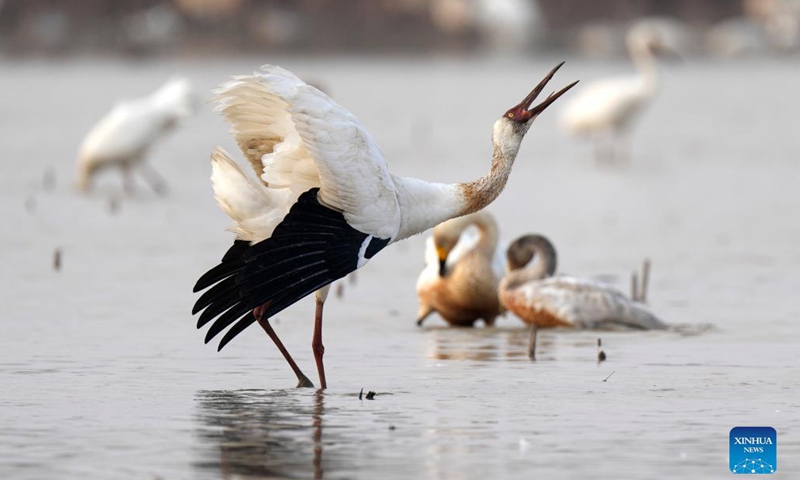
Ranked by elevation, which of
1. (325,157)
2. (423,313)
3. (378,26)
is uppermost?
(378,26)

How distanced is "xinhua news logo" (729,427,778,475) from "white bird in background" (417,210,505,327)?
12.2ft

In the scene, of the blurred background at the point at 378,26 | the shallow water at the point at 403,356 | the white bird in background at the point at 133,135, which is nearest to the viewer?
the shallow water at the point at 403,356

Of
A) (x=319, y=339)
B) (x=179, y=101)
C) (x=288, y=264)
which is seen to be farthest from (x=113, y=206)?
(x=288, y=264)

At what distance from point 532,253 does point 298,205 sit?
318 centimetres

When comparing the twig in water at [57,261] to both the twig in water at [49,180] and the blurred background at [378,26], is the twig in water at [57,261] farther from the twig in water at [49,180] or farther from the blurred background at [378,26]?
the blurred background at [378,26]

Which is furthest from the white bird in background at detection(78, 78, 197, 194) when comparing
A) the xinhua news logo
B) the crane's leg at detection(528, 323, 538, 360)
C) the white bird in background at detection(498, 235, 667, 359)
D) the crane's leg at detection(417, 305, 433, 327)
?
the xinhua news logo

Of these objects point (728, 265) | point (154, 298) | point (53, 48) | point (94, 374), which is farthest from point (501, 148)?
point (53, 48)

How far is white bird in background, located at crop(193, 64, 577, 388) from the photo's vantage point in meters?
7.81

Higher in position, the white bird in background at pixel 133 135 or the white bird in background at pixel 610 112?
the white bird in background at pixel 610 112

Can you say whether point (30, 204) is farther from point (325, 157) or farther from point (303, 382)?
point (325, 157)

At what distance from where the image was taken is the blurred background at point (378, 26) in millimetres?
51531

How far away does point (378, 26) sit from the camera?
177 ft

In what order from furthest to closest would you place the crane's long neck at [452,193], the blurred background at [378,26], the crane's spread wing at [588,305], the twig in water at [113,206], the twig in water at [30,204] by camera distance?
the blurred background at [378,26]
the twig in water at [113,206]
the twig in water at [30,204]
the crane's spread wing at [588,305]
the crane's long neck at [452,193]

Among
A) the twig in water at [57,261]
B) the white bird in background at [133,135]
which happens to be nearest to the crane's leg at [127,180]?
the white bird in background at [133,135]
